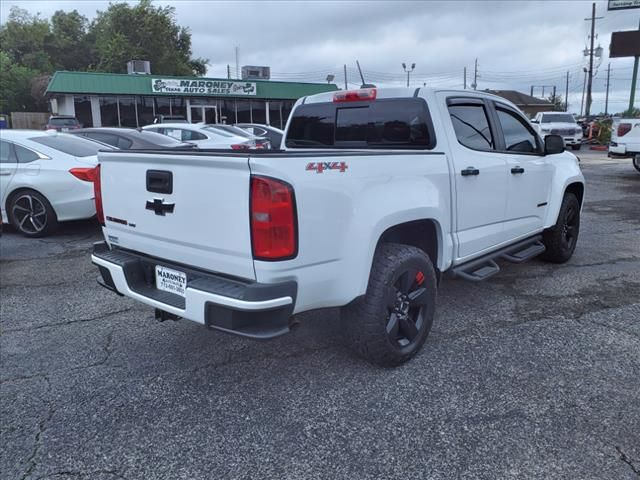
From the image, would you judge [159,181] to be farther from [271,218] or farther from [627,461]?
[627,461]

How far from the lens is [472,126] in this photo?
14.2 ft

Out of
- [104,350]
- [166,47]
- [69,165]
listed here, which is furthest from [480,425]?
[166,47]

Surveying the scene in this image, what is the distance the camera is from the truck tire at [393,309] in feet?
10.4

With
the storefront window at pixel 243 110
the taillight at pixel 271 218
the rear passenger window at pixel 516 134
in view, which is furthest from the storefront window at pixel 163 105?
the taillight at pixel 271 218

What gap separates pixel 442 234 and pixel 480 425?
1.38 m

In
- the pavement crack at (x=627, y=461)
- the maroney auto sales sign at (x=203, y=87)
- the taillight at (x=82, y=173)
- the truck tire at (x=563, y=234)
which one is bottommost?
the pavement crack at (x=627, y=461)

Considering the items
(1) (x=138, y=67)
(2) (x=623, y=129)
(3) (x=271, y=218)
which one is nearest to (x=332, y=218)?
(3) (x=271, y=218)

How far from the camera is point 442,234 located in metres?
3.73

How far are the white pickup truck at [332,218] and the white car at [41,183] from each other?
3.80 metres

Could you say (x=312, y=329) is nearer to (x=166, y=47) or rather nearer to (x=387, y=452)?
(x=387, y=452)

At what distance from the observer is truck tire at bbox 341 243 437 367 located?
318 centimetres

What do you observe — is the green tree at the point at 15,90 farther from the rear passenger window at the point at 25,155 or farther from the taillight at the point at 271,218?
the taillight at the point at 271,218

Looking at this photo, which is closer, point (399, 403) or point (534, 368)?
point (399, 403)

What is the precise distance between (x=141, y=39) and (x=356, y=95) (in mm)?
55329
